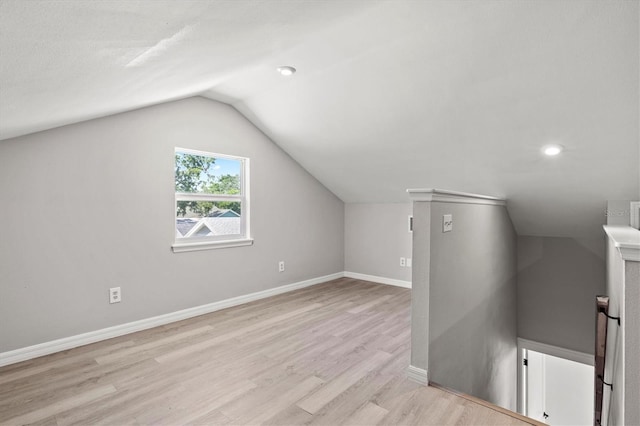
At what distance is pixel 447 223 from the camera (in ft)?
8.05

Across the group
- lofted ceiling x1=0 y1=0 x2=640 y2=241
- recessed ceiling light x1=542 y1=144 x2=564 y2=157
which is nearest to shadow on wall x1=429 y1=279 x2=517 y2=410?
lofted ceiling x1=0 y1=0 x2=640 y2=241

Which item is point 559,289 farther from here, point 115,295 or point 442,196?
point 115,295

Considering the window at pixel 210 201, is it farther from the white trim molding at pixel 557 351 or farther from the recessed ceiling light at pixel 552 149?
the white trim molding at pixel 557 351

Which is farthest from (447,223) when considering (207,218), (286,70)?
(207,218)

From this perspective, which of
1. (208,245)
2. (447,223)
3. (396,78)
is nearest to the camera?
(447,223)

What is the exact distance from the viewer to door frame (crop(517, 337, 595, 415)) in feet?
13.7

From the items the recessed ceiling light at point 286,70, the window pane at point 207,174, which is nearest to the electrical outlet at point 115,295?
the window pane at point 207,174

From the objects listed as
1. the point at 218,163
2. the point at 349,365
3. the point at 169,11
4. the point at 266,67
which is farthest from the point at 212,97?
the point at 349,365

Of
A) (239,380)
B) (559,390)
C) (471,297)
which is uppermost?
(471,297)

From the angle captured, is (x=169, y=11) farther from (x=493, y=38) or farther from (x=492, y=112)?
(x=492, y=112)

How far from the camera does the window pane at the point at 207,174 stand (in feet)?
11.5

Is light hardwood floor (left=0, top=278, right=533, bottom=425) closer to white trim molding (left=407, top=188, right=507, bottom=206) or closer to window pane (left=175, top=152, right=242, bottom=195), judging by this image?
white trim molding (left=407, top=188, right=507, bottom=206)

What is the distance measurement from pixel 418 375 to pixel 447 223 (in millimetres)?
1039

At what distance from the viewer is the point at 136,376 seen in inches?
88.9
